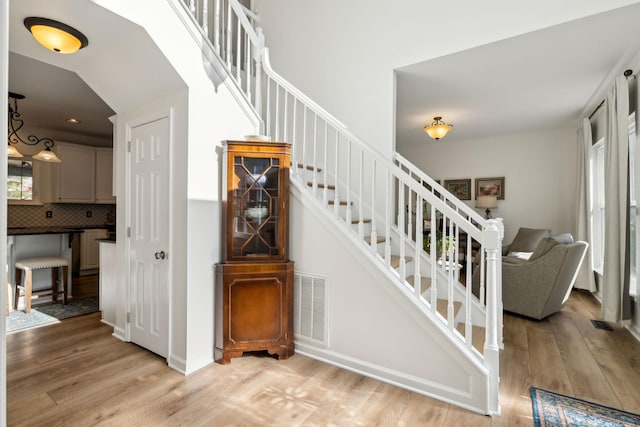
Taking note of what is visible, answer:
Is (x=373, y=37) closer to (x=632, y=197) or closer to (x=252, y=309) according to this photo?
(x=252, y=309)

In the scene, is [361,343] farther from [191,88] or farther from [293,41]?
[293,41]

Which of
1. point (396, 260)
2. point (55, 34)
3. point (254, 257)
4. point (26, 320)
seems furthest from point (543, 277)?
point (26, 320)

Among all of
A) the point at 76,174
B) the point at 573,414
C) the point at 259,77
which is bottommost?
the point at 573,414

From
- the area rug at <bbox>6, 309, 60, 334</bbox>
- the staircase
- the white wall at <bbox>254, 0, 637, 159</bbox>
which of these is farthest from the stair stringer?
the area rug at <bbox>6, 309, 60, 334</bbox>

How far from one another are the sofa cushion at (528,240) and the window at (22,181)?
28.1ft

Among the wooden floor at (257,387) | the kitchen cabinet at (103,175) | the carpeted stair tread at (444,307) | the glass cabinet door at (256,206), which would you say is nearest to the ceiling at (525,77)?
the glass cabinet door at (256,206)

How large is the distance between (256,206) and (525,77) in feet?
11.2

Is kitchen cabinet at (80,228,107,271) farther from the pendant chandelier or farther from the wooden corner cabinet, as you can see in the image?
the wooden corner cabinet

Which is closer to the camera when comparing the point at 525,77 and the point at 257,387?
the point at 257,387

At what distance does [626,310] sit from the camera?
3.17m

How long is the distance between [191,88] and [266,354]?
2281 millimetres

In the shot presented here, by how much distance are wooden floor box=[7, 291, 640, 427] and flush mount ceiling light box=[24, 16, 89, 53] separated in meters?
2.39

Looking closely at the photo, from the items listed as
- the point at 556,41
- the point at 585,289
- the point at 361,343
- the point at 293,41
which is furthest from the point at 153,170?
the point at 585,289

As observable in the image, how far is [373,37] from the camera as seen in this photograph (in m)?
3.45
